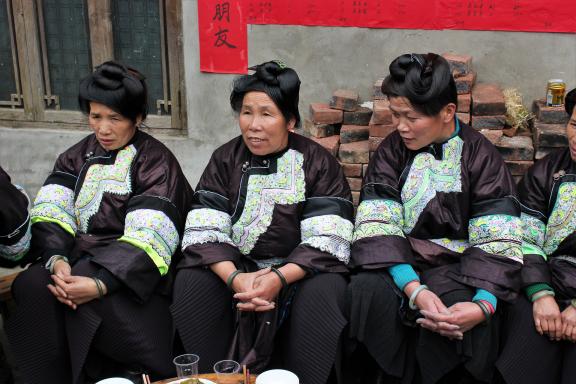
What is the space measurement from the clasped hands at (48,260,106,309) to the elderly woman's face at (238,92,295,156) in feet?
3.23

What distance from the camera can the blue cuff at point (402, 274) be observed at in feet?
9.95

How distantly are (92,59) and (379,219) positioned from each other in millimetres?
2951

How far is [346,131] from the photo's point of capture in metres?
4.34

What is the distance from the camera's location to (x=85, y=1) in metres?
4.98

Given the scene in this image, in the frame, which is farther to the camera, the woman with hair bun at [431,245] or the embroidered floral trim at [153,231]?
the embroidered floral trim at [153,231]

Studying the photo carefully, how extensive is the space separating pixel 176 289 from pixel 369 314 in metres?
0.90

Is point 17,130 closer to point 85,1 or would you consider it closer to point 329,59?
point 85,1

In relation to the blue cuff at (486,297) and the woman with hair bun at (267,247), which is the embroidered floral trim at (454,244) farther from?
the woman with hair bun at (267,247)

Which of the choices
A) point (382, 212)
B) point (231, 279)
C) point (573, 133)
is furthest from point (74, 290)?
point (573, 133)

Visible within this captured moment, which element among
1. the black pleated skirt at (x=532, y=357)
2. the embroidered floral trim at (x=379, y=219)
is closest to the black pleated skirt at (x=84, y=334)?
the embroidered floral trim at (x=379, y=219)

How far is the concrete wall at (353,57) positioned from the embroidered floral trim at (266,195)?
1566 mm

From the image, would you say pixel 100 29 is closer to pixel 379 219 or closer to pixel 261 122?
pixel 261 122

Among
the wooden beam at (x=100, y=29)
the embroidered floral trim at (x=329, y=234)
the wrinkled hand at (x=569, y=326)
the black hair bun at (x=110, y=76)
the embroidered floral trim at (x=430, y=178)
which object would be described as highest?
the wooden beam at (x=100, y=29)

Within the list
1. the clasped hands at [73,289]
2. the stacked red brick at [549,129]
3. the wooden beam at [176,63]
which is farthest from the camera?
the wooden beam at [176,63]
